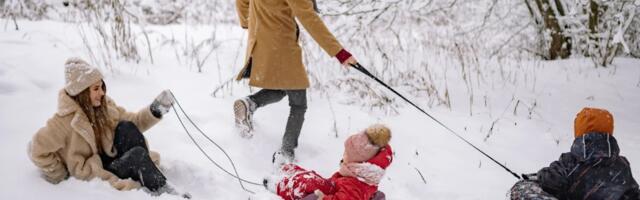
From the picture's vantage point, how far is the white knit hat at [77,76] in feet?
7.99

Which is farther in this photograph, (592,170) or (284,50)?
(284,50)

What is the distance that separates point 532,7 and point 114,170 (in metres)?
5.74

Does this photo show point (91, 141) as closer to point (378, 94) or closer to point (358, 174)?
point (358, 174)

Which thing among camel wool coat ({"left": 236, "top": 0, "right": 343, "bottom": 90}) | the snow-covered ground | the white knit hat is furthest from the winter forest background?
camel wool coat ({"left": 236, "top": 0, "right": 343, "bottom": 90})

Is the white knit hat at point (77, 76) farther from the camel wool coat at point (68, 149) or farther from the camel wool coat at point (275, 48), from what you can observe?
the camel wool coat at point (275, 48)

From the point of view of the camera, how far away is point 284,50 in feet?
9.95

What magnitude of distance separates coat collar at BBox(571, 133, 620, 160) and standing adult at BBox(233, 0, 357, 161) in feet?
4.14

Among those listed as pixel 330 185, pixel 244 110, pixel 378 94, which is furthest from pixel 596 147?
pixel 378 94

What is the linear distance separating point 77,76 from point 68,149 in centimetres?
38

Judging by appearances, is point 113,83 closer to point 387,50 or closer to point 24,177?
point 24,177

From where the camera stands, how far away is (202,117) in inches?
148

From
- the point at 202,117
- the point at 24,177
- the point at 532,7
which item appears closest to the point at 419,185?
the point at 202,117

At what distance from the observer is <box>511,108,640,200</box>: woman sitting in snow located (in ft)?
7.73

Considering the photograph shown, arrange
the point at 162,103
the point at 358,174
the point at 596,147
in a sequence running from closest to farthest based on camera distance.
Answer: the point at 596,147 < the point at 358,174 < the point at 162,103
